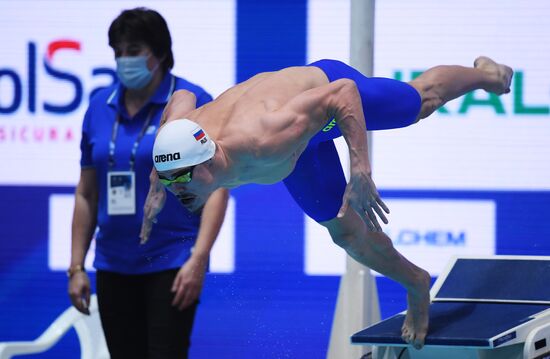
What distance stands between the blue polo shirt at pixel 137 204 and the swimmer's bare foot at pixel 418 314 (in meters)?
0.95

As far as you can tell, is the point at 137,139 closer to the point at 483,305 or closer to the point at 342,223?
the point at 342,223

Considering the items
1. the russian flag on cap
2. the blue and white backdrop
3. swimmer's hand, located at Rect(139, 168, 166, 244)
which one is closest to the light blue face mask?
swimmer's hand, located at Rect(139, 168, 166, 244)

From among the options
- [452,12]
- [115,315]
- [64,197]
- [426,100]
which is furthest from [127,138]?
[452,12]

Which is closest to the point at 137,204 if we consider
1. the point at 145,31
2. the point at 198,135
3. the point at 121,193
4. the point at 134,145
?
the point at 121,193

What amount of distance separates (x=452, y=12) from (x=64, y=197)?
95.6 inches

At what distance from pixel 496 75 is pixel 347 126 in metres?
1.29

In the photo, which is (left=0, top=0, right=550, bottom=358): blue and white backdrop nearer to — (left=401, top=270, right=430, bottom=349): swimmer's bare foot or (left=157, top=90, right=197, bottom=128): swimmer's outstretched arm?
(left=401, top=270, right=430, bottom=349): swimmer's bare foot

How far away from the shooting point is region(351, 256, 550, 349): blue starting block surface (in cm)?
393

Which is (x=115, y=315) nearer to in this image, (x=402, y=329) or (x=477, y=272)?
(x=402, y=329)

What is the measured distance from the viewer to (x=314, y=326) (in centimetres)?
566

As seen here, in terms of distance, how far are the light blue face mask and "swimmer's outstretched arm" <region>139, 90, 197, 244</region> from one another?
0.36 metres

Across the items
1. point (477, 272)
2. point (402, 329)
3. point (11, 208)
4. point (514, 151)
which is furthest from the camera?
point (11, 208)

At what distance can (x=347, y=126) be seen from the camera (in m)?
3.56

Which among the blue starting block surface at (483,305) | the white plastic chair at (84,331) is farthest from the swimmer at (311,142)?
the white plastic chair at (84,331)
